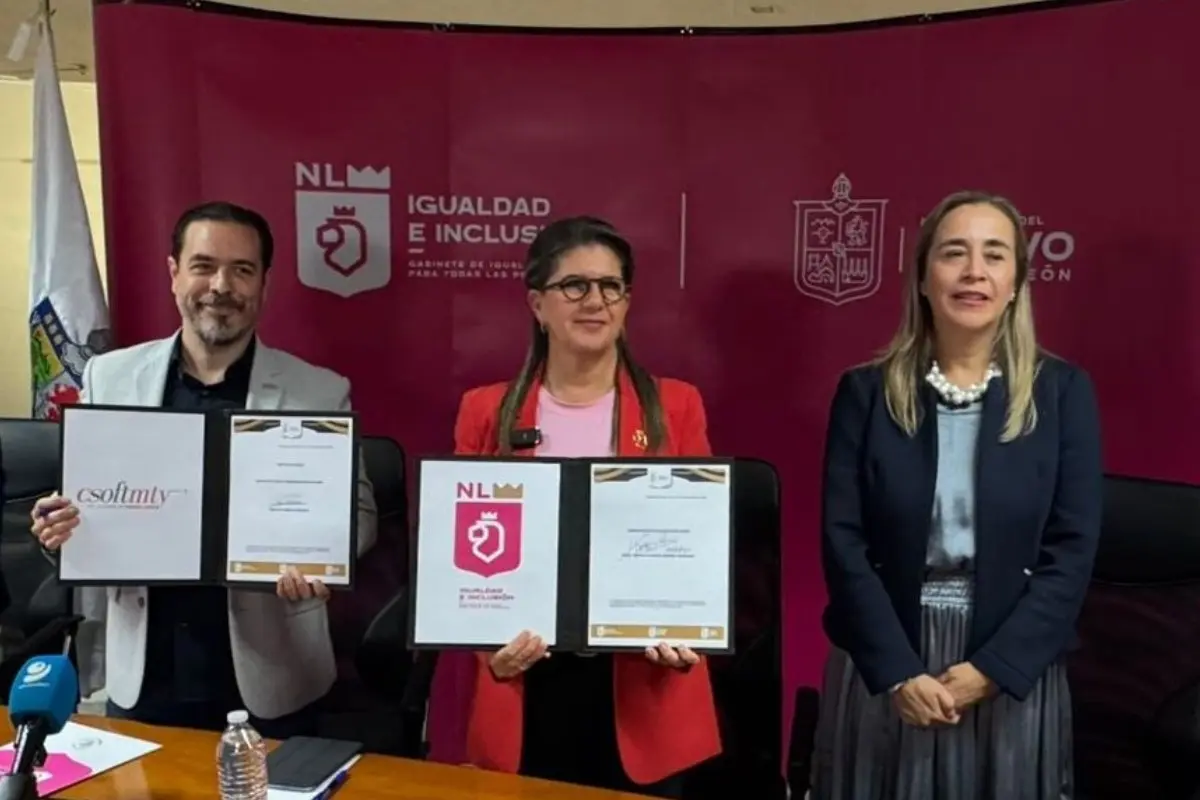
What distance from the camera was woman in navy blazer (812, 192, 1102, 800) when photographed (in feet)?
6.56

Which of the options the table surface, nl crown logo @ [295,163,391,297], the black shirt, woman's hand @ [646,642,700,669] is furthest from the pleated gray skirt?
nl crown logo @ [295,163,391,297]

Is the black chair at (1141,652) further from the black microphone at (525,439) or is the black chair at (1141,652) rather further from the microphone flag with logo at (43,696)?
the microphone flag with logo at (43,696)

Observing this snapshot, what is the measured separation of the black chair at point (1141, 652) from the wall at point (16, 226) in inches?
232

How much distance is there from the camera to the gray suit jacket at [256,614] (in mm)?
2336

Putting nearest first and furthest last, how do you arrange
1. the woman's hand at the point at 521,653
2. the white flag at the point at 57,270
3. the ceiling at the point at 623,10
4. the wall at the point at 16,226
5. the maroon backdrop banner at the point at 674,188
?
the woman's hand at the point at 521,653, the maroon backdrop banner at the point at 674,188, the white flag at the point at 57,270, the ceiling at the point at 623,10, the wall at the point at 16,226

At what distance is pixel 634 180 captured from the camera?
3146 mm

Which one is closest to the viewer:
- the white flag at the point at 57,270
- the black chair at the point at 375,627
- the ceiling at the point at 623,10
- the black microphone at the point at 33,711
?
the black microphone at the point at 33,711

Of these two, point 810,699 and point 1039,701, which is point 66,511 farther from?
point 1039,701

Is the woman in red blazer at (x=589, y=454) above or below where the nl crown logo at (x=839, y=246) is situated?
below

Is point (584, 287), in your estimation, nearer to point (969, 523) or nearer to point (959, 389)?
point (959, 389)

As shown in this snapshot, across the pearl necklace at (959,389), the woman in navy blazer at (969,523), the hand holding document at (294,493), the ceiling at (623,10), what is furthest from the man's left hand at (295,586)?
the ceiling at (623,10)

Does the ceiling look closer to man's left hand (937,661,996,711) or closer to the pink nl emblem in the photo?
the pink nl emblem

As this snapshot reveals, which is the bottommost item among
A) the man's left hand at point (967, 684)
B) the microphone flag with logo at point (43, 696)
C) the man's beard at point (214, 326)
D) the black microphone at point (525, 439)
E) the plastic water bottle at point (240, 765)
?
the plastic water bottle at point (240, 765)

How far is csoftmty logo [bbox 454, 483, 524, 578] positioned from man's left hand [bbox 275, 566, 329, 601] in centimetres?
34
